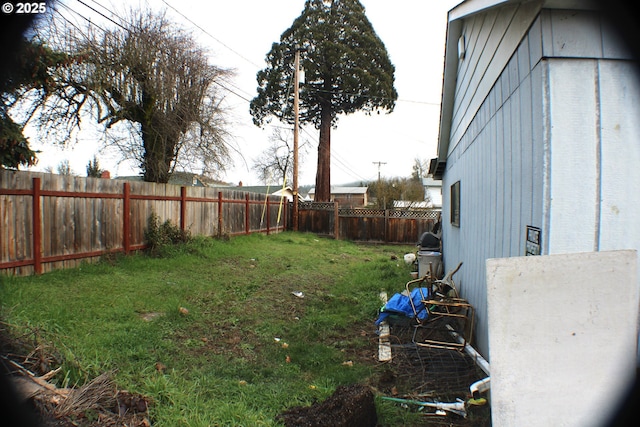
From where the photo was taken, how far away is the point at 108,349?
10.2 feet

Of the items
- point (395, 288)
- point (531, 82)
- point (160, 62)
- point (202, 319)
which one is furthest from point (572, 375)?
point (160, 62)

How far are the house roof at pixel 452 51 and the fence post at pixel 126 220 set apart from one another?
6348mm

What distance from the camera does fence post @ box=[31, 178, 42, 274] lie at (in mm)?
4961

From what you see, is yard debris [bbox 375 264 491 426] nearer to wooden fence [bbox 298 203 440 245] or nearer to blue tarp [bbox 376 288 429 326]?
blue tarp [bbox 376 288 429 326]

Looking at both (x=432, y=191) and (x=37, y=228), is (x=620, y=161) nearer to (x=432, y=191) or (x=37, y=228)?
(x=37, y=228)

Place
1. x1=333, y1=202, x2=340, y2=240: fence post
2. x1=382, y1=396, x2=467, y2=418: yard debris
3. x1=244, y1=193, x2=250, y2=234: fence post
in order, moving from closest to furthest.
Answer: x1=382, y1=396, x2=467, y2=418: yard debris
x1=244, y1=193, x2=250, y2=234: fence post
x1=333, y1=202, x2=340, y2=240: fence post

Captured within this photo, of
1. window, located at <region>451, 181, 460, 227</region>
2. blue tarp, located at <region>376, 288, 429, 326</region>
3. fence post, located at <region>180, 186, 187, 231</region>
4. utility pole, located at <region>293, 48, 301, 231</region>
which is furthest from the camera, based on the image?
utility pole, located at <region>293, 48, 301, 231</region>

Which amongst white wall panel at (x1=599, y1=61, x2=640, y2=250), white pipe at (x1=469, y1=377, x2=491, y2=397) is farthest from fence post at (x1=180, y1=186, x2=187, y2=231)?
white wall panel at (x1=599, y1=61, x2=640, y2=250)

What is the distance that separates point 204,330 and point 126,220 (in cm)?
379

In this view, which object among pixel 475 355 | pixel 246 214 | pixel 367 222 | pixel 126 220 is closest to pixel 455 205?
pixel 475 355

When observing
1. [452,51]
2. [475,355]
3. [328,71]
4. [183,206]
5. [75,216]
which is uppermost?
[328,71]

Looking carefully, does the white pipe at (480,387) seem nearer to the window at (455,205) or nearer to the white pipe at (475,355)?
the white pipe at (475,355)

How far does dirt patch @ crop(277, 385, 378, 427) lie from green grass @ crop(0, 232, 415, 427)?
13 centimetres

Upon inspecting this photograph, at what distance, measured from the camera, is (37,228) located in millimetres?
5035
